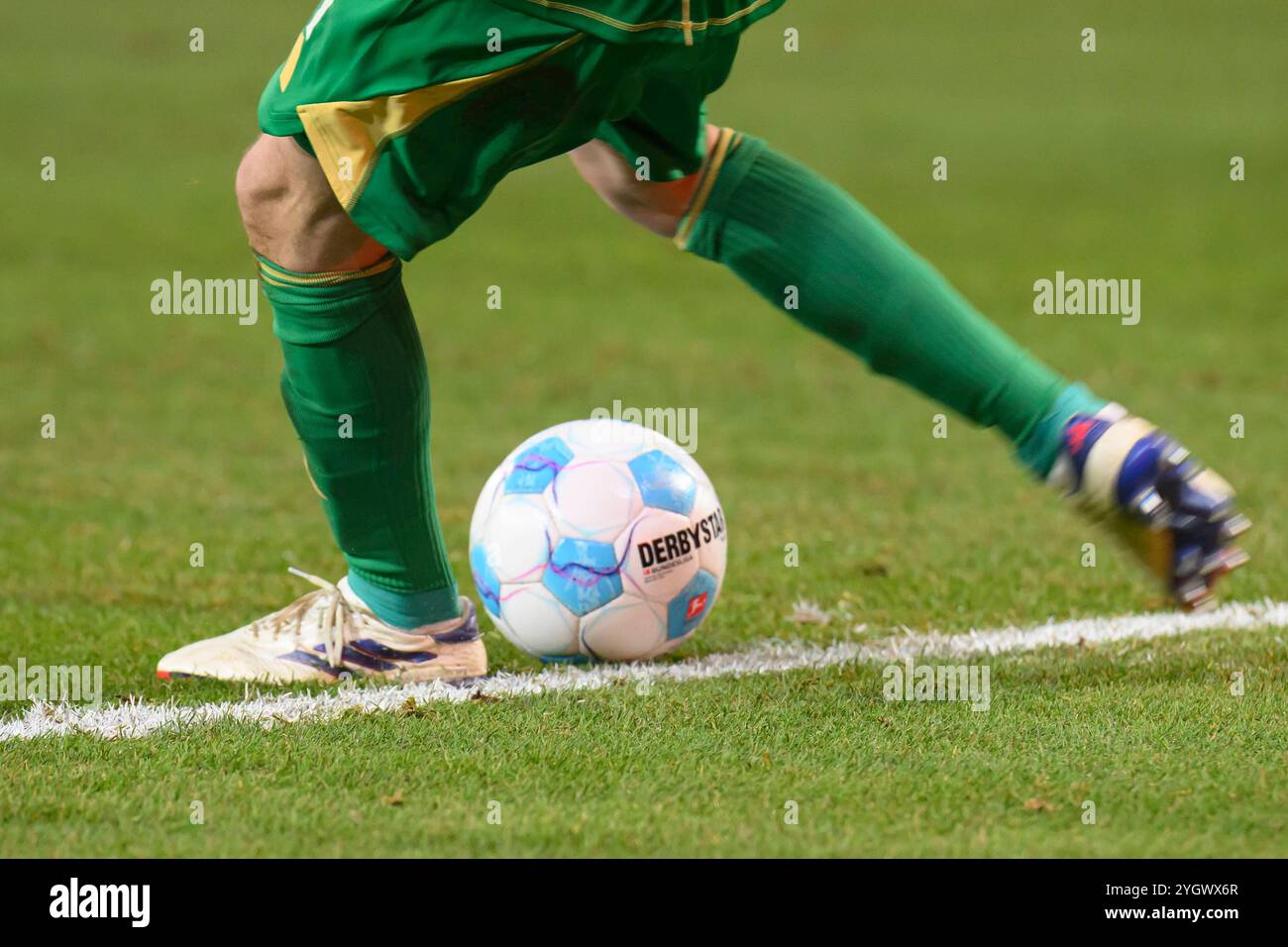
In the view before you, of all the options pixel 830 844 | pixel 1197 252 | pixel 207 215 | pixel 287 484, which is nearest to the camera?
pixel 830 844

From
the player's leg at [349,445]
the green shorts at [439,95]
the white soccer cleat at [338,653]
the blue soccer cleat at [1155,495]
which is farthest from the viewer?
the white soccer cleat at [338,653]

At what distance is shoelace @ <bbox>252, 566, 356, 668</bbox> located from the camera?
3.55 m

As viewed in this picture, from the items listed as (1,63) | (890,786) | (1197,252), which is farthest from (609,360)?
(1,63)

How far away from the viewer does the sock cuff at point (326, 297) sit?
323 cm

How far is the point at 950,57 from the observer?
65.0 ft

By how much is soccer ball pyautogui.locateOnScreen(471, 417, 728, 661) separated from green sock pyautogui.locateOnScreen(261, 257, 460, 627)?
159mm

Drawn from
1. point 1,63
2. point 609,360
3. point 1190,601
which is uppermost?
point 1,63

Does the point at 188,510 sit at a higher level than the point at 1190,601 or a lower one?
higher

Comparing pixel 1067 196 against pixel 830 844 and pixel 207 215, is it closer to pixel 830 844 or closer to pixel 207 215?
pixel 207 215

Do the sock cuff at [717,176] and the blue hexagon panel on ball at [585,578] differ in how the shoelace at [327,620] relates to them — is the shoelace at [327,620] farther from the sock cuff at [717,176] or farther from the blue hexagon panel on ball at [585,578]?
the sock cuff at [717,176]

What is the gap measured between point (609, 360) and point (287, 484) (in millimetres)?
2506
